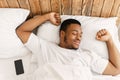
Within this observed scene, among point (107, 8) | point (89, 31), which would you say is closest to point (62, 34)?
point (89, 31)

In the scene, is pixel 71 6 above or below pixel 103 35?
above

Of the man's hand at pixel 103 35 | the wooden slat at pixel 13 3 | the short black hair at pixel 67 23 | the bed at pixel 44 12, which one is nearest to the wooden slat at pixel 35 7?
the bed at pixel 44 12

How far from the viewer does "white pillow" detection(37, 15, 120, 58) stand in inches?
Answer: 61.9

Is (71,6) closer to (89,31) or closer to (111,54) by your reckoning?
(89,31)

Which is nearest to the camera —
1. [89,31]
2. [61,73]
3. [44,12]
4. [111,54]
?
[61,73]

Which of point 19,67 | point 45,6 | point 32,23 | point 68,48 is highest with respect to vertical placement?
point 45,6

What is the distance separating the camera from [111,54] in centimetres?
151

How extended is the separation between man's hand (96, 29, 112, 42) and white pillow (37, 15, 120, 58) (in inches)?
1.4

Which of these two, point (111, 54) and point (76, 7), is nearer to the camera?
point (111, 54)

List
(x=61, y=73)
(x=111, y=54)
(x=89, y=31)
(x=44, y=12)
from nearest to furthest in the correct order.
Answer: (x=61, y=73), (x=111, y=54), (x=89, y=31), (x=44, y=12)

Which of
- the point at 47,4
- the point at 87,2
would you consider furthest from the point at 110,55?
the point at 47,4

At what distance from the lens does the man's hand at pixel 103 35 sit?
60.8 inches

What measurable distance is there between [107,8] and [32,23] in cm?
60

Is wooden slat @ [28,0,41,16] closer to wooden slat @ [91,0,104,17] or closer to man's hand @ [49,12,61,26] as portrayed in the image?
man's hand @ [49,12,61,26]
